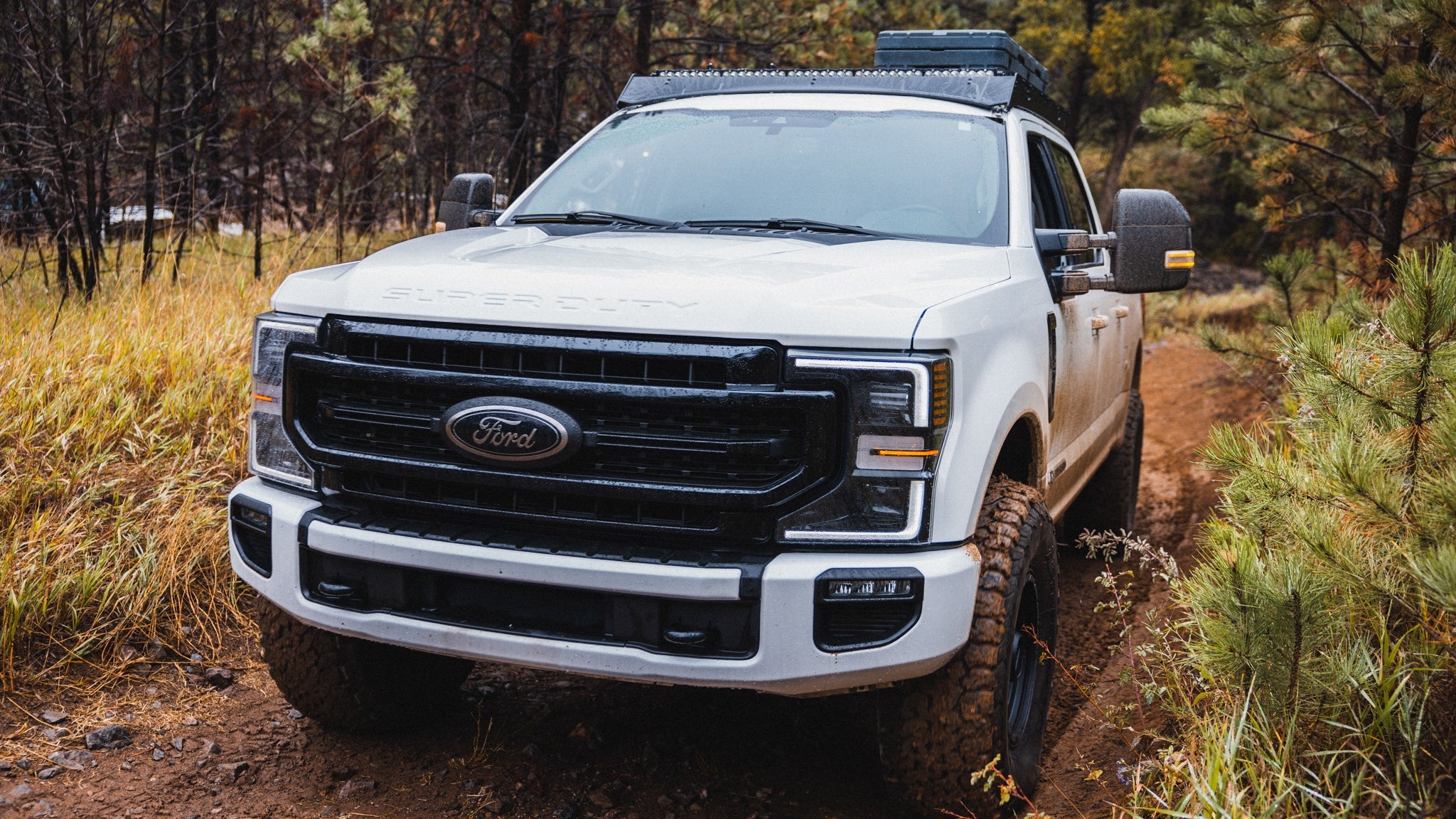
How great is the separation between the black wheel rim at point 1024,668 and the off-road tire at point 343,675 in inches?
63.5

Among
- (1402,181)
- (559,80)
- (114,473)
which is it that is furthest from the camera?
(559,80)

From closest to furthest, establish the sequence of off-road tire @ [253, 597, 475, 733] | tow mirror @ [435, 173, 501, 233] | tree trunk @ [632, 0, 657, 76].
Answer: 1. off-road tire @ [253, 597, 475, 733]
2. tow mirror @ [435, 173, 501, 233]
3. tree trunk @ [632, 0, 657, 76]

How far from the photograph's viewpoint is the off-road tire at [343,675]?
3.23 m

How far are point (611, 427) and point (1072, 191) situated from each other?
10.5 feet

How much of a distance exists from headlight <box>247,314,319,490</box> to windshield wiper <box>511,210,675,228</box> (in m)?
1.09

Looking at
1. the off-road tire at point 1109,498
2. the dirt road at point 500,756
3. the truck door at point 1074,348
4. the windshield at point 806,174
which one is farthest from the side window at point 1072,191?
the dirt road at point 500,756

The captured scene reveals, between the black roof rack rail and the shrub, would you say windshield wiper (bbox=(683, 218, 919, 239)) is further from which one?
the shrub

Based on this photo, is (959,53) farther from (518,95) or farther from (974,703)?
(518,95)

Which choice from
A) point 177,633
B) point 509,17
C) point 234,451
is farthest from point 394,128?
point 177,633

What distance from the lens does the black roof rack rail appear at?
161 inches

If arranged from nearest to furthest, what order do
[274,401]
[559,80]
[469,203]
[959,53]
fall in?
[274,401], [469,203], [959,53], [559,80]

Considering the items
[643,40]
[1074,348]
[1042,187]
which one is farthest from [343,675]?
[643,40]

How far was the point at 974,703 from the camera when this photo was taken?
2.75m

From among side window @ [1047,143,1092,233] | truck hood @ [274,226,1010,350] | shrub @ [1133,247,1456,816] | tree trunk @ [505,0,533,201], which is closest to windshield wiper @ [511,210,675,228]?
truck hood @ [274,226,1010,350]
